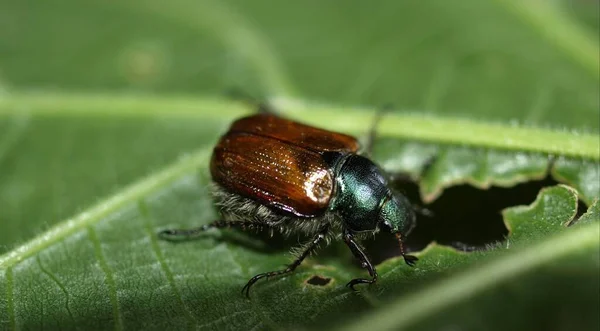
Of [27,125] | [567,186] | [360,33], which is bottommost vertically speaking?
[27,125]

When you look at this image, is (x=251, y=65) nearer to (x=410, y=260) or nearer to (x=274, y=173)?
(x=274, y=173)

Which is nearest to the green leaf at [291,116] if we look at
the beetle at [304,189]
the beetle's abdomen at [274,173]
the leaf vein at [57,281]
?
the leaf vein at [57,281]

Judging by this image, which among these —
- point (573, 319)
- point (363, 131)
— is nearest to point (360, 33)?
point (363, 131)

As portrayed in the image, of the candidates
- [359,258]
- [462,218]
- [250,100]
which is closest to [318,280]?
[359,258]

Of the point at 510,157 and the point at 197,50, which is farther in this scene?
the point at 197,50

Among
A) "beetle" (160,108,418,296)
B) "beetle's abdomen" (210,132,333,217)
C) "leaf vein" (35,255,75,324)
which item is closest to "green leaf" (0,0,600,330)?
"leaf vein" (35,255,75,324)

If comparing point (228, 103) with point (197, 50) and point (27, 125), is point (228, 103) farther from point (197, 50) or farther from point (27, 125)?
point (27, 125)

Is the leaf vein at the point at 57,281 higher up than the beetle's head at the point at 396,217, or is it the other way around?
the beetle's head at the point at 396,217

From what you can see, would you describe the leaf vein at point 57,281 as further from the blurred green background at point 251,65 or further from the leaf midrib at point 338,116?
the leaf midrib at point 338,116
